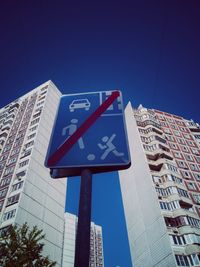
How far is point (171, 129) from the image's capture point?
49.6 meters

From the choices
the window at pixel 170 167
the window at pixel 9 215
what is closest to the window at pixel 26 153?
the window at pixel 9 215

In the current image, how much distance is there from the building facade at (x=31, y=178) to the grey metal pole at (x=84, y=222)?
29.9 meters

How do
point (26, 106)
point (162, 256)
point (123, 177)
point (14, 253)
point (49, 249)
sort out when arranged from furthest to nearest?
point (26, 106), point (123, 177), point (49, 249), point (162, 256), point (14, 253)

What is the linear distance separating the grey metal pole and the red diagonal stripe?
1.04 ft

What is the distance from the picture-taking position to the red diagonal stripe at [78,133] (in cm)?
243

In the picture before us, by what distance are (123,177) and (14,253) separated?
31085mm

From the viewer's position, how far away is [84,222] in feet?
6.42

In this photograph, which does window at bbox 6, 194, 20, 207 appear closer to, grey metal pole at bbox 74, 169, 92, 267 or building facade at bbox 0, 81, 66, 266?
building facade at bbox 0, 81, 66, 266

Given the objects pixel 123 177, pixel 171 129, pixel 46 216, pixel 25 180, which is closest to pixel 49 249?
pixel 46 216

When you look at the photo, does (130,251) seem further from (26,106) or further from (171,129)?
(26,106)

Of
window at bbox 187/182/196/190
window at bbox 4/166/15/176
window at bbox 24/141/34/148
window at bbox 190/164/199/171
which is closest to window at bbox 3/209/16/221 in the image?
window at bbox 4/166/15/176

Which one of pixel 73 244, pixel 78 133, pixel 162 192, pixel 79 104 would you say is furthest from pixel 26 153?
pixel 73 244

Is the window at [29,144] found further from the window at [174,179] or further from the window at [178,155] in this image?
the window at [178,155]

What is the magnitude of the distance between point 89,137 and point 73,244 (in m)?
85.9
